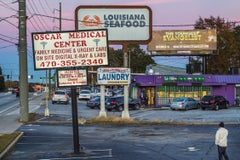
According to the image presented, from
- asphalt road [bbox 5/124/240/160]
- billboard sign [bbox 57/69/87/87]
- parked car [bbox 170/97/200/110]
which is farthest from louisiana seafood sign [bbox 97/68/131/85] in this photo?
parked car [bbox 170/97/200/110]

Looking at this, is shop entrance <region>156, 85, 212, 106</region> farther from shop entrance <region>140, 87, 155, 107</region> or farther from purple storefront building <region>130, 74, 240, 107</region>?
shop entrance <region>140, 87, 155, 107</region>

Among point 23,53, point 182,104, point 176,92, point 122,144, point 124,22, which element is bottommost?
point 182,104

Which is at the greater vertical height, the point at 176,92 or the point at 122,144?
the point at 176,92

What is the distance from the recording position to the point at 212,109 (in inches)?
2037

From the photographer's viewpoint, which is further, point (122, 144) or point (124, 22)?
point (124, 22)

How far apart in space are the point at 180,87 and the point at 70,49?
43762 millimetres

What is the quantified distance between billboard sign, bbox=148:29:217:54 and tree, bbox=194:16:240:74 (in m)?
8.01

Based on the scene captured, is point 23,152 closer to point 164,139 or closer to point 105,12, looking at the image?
→ point 164,139

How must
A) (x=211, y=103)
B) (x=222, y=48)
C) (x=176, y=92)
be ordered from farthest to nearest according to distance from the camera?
(x=222, y=48)
(x=176, y=92)
(x=211, y=103)

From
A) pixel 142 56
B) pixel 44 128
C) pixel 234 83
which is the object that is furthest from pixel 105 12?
pixel 142 56

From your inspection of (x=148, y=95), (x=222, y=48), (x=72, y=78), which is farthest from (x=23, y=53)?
(x=222, y=48)

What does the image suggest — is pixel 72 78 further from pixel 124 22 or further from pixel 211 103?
pixel 211 103

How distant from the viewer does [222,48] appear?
255 feet

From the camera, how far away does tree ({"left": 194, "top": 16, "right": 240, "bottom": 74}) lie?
252 feet
